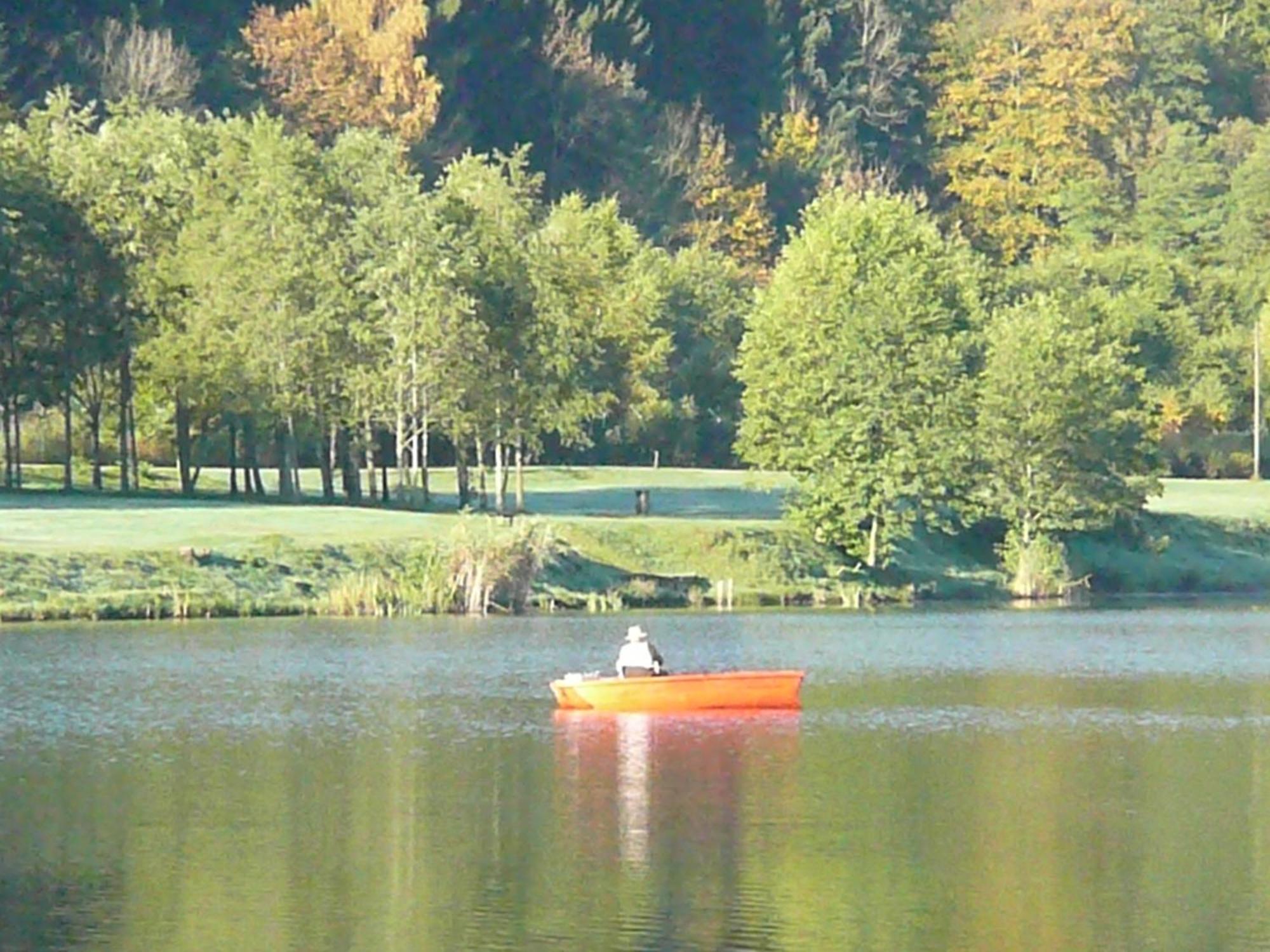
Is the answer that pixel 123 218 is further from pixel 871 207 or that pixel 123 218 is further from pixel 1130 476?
pixel 1130 476

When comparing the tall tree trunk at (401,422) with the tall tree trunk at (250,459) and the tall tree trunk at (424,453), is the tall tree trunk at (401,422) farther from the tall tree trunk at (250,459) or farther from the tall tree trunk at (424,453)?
the tall tree trunk at (250,459)

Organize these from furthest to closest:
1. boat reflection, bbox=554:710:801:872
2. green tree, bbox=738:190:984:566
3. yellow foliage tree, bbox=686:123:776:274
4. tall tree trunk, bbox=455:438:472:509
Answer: yellow foliage tree, bbox=686:123:776:274
tall tree trunk, bbox=455:438:472:509
green tree, bbox=738:190:984:566
boat reflection, bbox=554:710:801:872

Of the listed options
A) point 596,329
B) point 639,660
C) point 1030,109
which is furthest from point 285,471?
point 1030,109

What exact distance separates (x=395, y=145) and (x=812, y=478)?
20.6 meters

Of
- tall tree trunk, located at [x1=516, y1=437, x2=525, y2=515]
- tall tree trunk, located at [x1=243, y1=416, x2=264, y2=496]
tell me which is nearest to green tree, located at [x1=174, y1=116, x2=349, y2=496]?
tall tree trunk, located at [x1=243, y1=416, x2=264, y2=496]

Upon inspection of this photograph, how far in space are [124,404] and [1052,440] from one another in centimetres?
2582

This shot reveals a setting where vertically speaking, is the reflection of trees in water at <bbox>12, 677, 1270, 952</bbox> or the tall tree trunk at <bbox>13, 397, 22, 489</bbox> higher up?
the tall tree trunk at <bbox>13, 397, 22, 489</bbox>

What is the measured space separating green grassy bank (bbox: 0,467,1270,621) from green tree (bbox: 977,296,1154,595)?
74.0 inches

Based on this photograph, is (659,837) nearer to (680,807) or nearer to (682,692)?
(680,807)

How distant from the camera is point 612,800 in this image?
1387 inches

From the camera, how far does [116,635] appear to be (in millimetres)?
58062

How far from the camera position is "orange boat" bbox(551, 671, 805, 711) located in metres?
44.8

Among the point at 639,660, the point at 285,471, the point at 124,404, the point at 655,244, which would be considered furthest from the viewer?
the point at 655,244

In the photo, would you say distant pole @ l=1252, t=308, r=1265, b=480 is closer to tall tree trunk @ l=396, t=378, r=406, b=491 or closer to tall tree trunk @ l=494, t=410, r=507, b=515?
tall tree trunk @ l=494, t=410, r=507, b=515
